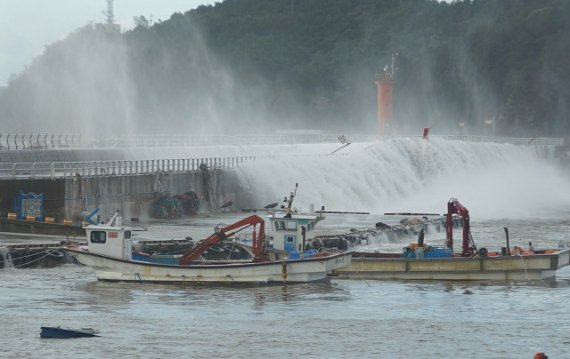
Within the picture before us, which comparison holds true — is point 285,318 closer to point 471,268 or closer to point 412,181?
point 471,268

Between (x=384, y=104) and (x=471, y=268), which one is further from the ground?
(x=384, y=104)

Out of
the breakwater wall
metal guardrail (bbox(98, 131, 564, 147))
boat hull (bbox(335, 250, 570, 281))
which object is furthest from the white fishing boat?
metal guardrail (bbox(98, 131, 564, 147))

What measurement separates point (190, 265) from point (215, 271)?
91 centimetres

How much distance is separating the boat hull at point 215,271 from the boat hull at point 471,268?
9.38ft

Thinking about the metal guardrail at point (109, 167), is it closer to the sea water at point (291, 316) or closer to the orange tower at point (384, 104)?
the sea water at point (291, 316)

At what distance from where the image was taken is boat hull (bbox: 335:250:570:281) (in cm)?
4725

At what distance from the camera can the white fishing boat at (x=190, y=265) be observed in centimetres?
4462

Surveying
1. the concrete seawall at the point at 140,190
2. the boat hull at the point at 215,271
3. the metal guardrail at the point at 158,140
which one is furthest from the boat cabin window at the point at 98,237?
the metal guardrail at the point at 158,140

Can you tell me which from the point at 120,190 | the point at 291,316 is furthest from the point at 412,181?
the point at 291,316

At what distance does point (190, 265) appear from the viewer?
4509cm

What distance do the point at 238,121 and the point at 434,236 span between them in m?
121

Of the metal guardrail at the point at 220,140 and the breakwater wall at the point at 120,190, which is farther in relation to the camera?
the metal guardrail at the point at 220,140

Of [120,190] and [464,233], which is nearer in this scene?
[464,233]

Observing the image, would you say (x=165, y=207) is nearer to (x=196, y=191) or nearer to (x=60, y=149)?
(x=196, y=191)
